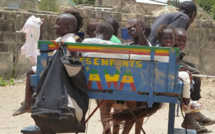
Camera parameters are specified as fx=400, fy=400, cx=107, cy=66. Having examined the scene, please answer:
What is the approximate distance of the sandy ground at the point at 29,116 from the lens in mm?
6226

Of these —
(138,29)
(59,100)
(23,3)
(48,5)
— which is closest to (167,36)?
A: (138,29)

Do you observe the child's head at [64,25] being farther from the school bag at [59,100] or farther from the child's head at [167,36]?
the child's head at [167,36]

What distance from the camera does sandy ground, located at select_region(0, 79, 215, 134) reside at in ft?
20.4

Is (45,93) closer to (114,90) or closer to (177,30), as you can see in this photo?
(114,90)

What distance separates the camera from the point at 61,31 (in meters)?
4.22

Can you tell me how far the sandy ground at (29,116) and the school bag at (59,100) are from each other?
1.96 m

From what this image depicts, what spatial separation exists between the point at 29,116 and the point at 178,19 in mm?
3393

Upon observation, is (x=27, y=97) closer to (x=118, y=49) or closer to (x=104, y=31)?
(x=104, y=31)

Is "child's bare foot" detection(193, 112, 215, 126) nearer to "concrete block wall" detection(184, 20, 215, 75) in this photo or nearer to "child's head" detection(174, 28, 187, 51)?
"child's head" detection(174, 28, 187, 51)

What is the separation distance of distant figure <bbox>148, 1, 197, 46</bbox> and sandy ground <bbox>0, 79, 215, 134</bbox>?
1.40 meters

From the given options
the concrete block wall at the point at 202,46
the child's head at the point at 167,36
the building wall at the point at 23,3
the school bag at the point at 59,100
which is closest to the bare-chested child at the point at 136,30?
the child's head at the point at 167,36

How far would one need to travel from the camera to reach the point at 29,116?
279 inches

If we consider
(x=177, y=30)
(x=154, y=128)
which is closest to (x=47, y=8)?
(x=154, y=128)

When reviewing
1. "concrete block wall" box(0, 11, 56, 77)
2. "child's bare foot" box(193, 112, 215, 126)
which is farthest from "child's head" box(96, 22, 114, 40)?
"concrete block wall" box(0, 11, 56, 77)
